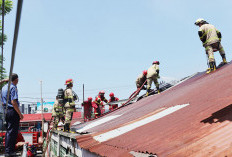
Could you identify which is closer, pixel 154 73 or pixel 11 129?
pixel 11 129

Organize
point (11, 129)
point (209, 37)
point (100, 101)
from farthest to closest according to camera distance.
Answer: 1. point (100, 101)
2. point (209, 37)
3. point (11, 129)

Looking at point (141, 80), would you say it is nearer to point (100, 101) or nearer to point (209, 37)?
point (100, 101)

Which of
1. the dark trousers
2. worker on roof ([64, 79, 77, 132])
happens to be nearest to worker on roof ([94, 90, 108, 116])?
worker on roof ([64, 79, 77, 132])

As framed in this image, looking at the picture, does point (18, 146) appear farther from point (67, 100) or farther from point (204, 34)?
point (204, 34)

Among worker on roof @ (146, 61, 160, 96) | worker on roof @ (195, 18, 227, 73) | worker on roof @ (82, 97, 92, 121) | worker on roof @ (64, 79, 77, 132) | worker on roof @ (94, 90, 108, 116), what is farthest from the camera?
worker on roof @ (82, 97, 92, 121)

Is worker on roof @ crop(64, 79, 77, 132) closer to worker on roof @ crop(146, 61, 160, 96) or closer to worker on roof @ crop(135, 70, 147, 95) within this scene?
worker on roof @ crop(146, 61, 160, 96)

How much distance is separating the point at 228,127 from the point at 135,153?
→ 1.19 m

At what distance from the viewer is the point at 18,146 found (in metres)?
5.16

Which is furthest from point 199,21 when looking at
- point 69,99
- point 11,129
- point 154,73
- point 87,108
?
point 87,108

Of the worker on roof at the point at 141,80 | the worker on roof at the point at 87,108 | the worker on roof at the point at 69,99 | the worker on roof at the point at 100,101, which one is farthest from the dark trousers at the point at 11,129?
the worker on roof at the point at 87,108

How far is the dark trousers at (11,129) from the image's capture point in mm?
4492

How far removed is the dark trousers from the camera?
449 centimetres

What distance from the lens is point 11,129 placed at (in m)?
4.54

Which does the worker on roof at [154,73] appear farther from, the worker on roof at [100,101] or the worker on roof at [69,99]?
the worker on roof at [100,101]
